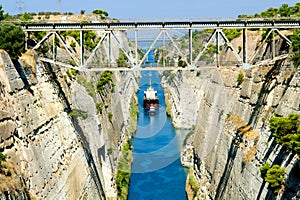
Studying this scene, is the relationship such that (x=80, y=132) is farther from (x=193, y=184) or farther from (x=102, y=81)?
(x=193, y=184)

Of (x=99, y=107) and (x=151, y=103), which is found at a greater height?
(x=99, y=107)

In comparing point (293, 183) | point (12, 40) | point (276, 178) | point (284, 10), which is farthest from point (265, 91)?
point (12, 40)

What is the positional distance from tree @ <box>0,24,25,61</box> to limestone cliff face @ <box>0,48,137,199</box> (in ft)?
2.92

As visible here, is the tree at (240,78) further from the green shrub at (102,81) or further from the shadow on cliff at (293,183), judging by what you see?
the shadow on cliff at (293,183)

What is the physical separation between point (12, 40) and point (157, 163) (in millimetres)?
29591

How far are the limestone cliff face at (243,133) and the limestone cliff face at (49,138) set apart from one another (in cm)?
808

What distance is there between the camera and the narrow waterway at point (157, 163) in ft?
140

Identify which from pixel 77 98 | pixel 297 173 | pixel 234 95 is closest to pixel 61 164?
pixel 77 98

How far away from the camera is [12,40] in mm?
23781

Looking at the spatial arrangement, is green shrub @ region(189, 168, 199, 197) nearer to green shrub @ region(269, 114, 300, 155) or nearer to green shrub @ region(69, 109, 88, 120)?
green shrub @ region(69, 109, 88, 120)

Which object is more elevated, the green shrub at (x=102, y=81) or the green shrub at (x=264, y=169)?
the green shrub at (x=102, y=81)

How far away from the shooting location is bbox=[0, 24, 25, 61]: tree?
902 inches

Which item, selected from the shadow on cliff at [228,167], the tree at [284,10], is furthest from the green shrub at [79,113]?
the tree at [284,10]

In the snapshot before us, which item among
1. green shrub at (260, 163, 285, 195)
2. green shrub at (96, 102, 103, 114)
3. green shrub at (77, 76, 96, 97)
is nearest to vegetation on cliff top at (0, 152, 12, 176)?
green shrub at (260, 163, 285, 195)
